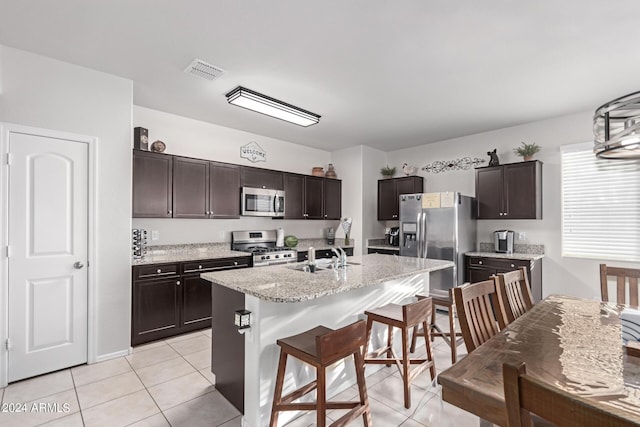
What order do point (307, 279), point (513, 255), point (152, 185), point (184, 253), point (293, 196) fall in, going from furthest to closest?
point (293, 196), point (513, 255), point (184, 253), point (152, 185), point (307, 279)

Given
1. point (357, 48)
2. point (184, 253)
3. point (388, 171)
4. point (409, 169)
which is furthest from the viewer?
point (388, 171)

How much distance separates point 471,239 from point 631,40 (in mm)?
2927

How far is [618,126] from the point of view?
5.07 feet

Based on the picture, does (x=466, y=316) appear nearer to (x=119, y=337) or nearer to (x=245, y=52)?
(x=245, y=52)

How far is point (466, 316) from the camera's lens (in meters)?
1.65

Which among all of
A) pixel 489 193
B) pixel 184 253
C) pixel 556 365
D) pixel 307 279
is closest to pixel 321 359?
pixel 307 279

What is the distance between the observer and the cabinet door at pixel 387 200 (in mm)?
5762

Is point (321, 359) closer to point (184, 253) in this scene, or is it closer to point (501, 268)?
point (184, 253)

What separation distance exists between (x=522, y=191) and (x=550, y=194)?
1.29ft

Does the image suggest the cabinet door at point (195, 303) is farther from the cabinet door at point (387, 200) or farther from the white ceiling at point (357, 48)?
the cabinet door at point (387, 200)

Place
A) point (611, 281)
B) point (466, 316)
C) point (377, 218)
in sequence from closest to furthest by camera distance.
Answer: point (466, 316)
point (611, 281)
point (377, 218)

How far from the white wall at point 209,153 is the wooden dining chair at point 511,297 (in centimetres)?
374

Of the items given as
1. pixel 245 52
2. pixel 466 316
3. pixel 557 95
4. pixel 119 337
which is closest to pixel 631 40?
pixel 557 95

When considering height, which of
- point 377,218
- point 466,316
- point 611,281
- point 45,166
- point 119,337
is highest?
point 45,166
